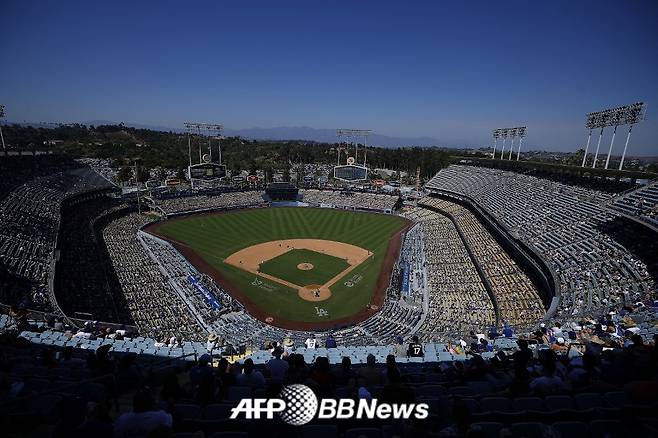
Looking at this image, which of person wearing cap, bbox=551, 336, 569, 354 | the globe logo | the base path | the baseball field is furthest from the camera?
the base path

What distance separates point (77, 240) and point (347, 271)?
28.9 m

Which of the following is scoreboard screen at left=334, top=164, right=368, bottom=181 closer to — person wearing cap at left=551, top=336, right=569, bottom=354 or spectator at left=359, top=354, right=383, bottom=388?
person wearing cap at left=551, top=336, right=569, bottom=354

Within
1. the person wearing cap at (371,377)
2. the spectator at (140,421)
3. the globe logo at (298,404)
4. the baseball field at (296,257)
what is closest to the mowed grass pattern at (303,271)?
the baseball field at (296,257)

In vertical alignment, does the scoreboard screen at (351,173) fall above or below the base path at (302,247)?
above

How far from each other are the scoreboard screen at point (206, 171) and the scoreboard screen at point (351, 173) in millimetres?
25129

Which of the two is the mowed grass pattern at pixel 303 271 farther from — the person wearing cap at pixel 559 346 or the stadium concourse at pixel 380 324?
the person wearing cap at pixel 559 346

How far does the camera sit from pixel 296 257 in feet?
140

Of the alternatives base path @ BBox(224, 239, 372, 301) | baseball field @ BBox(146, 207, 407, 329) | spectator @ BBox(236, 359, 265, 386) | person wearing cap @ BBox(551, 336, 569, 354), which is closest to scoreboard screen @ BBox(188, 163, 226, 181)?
baseball field @ BBox(146, 207, 407, 329)

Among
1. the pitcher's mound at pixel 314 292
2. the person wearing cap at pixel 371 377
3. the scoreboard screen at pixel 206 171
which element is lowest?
the pitcher's mound at pixel 314 292

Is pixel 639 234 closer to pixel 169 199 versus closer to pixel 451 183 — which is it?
pixel 451 183

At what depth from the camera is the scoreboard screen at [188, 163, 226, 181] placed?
71.5 m

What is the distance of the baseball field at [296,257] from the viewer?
3036cm

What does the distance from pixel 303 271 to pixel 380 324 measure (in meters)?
13.6

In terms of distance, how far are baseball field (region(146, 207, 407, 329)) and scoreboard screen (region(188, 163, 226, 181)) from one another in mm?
13156
